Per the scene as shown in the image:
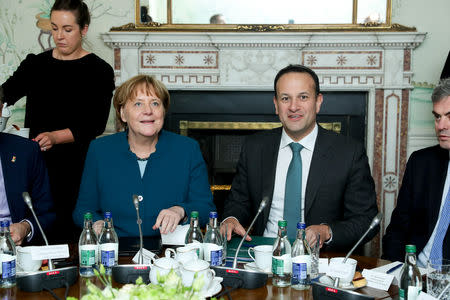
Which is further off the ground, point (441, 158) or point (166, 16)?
point (166, 16)

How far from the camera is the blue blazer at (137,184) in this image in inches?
73.0

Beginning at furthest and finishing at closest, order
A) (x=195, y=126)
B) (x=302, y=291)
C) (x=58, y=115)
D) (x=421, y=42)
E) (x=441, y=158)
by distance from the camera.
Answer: (x=195, y=126) < (x=421, y=42) < (x=58, y=115) < (x=441, y=158) < (x=302, y=291)

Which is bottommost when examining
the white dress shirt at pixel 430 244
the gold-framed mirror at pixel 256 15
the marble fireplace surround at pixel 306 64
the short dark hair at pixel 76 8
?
the white dress shirt at pixel 430 244

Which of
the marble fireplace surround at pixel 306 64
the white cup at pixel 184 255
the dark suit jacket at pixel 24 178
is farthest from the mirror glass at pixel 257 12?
the white cup at pixel 184 255

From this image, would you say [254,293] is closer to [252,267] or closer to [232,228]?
[252,267]

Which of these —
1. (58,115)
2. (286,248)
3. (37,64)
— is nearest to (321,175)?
(286,248)

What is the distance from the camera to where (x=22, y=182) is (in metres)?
1.86

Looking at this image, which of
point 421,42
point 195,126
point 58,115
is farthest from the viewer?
point 195,126

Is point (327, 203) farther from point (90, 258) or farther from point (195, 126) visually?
point (195, 126)

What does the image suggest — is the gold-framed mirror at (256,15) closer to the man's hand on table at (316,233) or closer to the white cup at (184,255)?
the man's hand on table at (316,233)

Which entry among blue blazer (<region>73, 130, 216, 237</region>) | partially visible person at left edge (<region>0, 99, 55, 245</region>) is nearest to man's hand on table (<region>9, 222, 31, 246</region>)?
partially visible person at left edge (<region>0, 99, 55, 245</region>)

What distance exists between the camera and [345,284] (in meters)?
1.23

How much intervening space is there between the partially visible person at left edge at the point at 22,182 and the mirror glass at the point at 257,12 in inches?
64.3

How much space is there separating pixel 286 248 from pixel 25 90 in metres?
1.74
